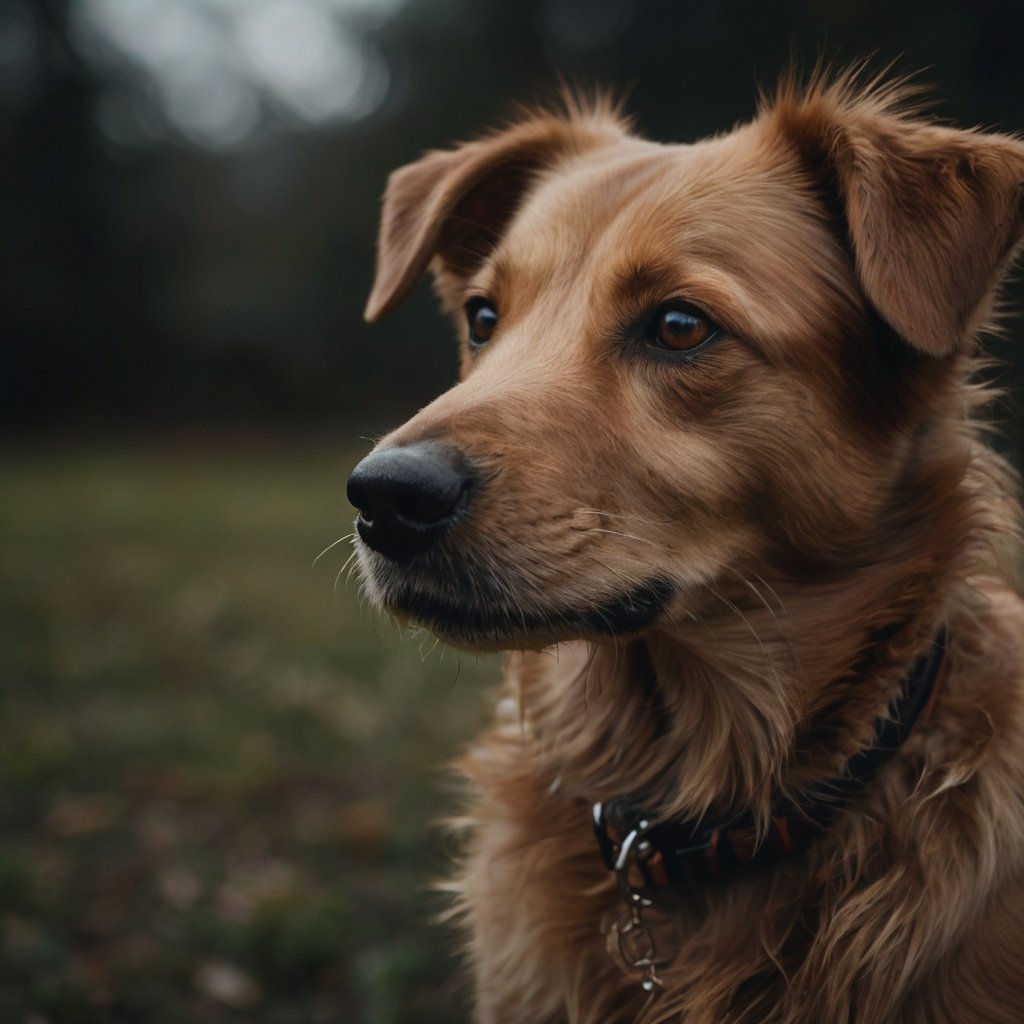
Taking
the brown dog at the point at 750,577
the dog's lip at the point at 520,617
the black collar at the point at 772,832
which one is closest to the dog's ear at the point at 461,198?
the brown dog at the point at 750,577

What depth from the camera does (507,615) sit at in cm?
231

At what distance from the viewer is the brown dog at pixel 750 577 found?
2.29 meters

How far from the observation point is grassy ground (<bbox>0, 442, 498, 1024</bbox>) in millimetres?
3443

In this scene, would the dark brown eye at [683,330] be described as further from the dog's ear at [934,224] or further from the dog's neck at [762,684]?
the dog's neck at [762,684]

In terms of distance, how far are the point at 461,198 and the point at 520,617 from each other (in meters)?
1.72

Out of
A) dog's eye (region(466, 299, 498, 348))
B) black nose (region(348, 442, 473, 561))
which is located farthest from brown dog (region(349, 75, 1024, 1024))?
dog's eye (region(466, 299, 498, 348))

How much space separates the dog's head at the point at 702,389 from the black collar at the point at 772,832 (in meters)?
0.36

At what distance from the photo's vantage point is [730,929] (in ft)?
7.94

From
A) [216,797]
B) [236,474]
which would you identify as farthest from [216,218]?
[216,797]

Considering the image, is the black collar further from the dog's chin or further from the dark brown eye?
the dark brown eye

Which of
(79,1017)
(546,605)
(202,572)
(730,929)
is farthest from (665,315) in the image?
(202,572)

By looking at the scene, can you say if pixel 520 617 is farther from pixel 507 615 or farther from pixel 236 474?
pixel 236 474

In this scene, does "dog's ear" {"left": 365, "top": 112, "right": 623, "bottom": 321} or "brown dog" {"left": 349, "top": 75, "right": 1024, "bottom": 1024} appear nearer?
"brown dog" {"left": 349, "top": 75, "right": 1024, "bottom": 1024}

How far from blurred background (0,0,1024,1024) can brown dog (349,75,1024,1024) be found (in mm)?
522
